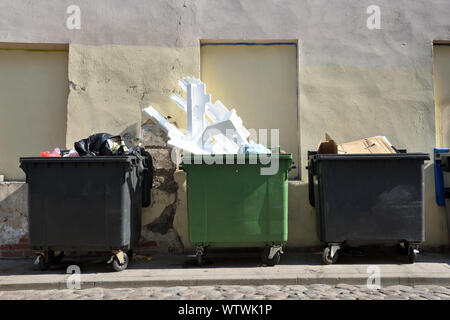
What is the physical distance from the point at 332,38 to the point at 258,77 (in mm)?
1062

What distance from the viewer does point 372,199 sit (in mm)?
4723

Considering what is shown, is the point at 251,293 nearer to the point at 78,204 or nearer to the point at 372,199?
the point at 372,199

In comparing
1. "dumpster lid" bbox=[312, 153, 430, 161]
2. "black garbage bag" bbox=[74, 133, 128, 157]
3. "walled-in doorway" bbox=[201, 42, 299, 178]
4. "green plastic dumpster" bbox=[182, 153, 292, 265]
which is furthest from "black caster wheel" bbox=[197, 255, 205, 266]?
"walled-in doorway" bbox=[201, 42, 299, 178]

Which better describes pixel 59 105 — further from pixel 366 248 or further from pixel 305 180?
pixel 366 248

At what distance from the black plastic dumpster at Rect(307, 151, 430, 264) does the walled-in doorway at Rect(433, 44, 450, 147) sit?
1.50m

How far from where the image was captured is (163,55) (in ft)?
18.8

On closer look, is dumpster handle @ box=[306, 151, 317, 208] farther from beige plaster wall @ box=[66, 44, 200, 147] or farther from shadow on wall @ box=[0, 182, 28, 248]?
shadow on wall @ box=[0, 182, 28, 248]

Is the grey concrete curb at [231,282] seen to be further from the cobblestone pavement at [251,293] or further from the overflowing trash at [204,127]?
the overflowing trash at [204,127]

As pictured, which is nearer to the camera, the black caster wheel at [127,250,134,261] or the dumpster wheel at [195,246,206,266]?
the dumpster wheel at [195,246,206,266]

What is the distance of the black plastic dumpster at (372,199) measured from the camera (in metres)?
4.70

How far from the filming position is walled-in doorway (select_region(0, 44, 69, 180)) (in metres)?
5.85

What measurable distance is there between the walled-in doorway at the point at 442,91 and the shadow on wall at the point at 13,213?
17.5 ft

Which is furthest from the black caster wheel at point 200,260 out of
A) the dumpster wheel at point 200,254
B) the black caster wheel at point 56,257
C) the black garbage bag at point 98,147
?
the black caster wheel at point 56,257

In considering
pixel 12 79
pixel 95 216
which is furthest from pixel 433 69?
pixel 12 79
